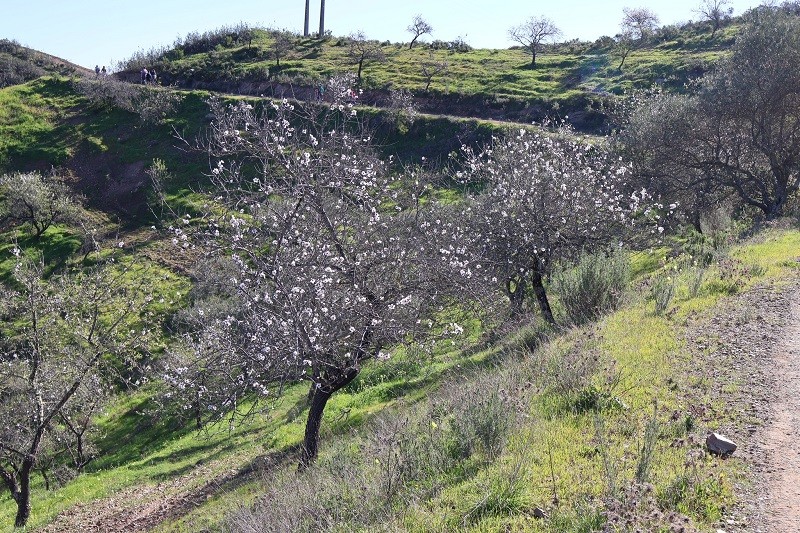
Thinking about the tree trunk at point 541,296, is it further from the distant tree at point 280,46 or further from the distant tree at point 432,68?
the distant tree at point 280,46

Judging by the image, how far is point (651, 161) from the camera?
75.9ft

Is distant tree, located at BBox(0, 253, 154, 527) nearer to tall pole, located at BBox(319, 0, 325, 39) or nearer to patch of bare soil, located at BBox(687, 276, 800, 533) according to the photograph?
patch of bare soil, located at BBox(687, 276, 800, 533)

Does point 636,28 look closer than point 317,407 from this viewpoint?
No

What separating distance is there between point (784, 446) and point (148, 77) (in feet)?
216

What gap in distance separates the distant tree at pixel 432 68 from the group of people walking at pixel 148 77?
2589cm

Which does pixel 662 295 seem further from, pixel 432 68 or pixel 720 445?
pixel 432 68

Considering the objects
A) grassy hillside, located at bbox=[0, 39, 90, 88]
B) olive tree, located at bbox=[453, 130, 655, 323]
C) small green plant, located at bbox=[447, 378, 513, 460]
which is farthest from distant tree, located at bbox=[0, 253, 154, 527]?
grassy hillside, located at bbox=[0, 39, 90, 88]

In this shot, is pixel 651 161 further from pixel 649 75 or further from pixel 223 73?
pixel 223 73

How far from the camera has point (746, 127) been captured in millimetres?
21234

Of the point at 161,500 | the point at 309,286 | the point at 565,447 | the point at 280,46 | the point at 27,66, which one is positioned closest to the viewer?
the point at 565,447

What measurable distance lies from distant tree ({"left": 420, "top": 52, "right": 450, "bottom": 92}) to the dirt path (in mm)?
48116

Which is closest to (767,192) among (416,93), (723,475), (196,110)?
(723,475)

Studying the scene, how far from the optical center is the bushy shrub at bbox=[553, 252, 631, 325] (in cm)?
1119

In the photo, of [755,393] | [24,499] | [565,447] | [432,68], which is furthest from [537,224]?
[432,68]
